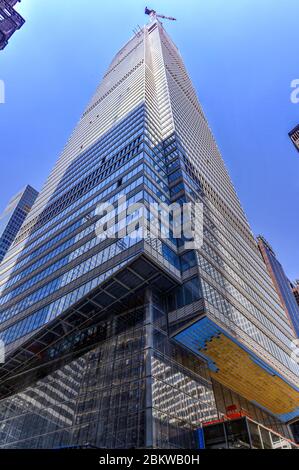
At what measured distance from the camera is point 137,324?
33031 millimetres

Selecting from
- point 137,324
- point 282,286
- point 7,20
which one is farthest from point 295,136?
point 137,324

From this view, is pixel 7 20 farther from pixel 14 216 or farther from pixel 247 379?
pixel 14 216

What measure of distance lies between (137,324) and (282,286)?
4303 inches

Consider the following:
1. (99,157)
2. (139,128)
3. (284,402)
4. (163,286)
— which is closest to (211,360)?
(163,286)

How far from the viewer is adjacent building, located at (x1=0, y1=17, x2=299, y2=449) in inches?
1121

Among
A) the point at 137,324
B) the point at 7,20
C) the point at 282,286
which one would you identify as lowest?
the point at 137,324

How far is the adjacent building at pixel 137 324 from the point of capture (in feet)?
93.4

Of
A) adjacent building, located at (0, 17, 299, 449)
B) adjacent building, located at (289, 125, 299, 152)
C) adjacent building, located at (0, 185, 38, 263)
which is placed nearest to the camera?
adjacent building, located at (0, 17, 299, 449)

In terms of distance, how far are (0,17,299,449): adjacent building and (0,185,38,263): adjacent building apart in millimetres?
92766

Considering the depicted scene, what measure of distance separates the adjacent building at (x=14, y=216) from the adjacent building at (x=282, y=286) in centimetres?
11210

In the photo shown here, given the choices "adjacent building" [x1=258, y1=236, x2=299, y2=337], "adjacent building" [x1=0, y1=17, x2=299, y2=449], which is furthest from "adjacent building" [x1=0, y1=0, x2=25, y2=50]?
"adjacent building" [x1=258, y1=236, x2=299, y2=337]

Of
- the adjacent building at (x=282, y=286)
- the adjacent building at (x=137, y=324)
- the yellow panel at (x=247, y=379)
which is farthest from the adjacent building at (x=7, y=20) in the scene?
the adjacent building at (x=282, y=286)

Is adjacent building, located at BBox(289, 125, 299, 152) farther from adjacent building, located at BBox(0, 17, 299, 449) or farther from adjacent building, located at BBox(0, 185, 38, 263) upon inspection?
adjacent building, located at BBox(0, 185, 38, 263)

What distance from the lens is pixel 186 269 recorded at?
3631 centimetres
